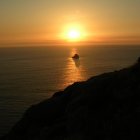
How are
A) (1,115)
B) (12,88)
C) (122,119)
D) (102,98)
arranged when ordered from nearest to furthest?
1. (122,119)
2. (102,98)
3. (1,115)
4. (12,88)

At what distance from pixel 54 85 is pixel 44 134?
7354 cm

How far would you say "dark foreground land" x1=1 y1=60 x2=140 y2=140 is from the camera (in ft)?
40.2

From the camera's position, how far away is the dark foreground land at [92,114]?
40.2 ft

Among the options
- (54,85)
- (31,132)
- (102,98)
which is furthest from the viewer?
(54,85)

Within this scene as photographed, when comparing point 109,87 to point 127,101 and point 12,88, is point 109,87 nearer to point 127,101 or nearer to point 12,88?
point 127,101

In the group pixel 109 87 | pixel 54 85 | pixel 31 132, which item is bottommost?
pixel 54 85

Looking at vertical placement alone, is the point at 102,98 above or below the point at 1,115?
above

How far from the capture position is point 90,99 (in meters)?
15.5

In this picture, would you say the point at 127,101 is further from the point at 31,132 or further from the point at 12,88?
the point at 12,88

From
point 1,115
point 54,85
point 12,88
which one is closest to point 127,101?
point 1,115

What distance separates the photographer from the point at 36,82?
93438 mm

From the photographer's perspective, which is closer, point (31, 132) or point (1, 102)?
point (31, 132)

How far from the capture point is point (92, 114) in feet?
46.5

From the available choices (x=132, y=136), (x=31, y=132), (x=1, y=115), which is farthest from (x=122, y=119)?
(x=1, y=115)
